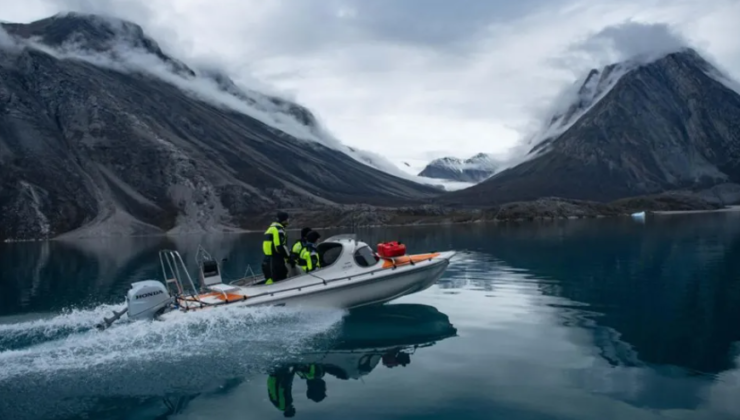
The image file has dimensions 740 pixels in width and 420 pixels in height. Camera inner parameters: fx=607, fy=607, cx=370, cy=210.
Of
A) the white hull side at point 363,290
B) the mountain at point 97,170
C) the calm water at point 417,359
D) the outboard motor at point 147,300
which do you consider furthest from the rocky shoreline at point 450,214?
the outboard motor at point 147,300

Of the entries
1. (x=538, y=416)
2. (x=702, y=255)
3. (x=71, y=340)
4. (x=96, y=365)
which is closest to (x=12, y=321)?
(x=71, y=340)

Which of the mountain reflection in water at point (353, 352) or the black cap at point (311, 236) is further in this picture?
the black cap at point (311, 236)

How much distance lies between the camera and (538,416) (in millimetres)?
11859

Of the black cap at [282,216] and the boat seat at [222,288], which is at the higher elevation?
the black cap at [282,216]

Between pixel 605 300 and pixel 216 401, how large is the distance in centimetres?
1684

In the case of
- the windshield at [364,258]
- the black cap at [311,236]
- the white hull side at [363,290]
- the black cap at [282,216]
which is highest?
the black cap at [282,216]

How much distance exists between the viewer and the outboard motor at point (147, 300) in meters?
19.3

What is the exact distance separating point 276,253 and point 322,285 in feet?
6.83

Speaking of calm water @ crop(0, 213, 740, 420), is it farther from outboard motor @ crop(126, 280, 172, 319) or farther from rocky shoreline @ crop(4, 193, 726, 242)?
rocky shoreline @ crop(4, 193, 726, 242)

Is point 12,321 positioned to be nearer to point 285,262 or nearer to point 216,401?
point 285,262

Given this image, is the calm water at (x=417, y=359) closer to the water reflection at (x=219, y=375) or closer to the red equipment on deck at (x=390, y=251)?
the water reflection at (x=219, y=375)

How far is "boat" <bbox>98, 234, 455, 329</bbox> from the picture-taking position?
19844 mm

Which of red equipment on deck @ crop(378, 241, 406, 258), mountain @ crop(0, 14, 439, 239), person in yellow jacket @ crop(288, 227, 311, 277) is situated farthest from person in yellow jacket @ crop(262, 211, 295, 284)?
mountain @ crop(0, 14, 439, 239)

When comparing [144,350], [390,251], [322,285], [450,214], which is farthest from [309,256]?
[450,214]
